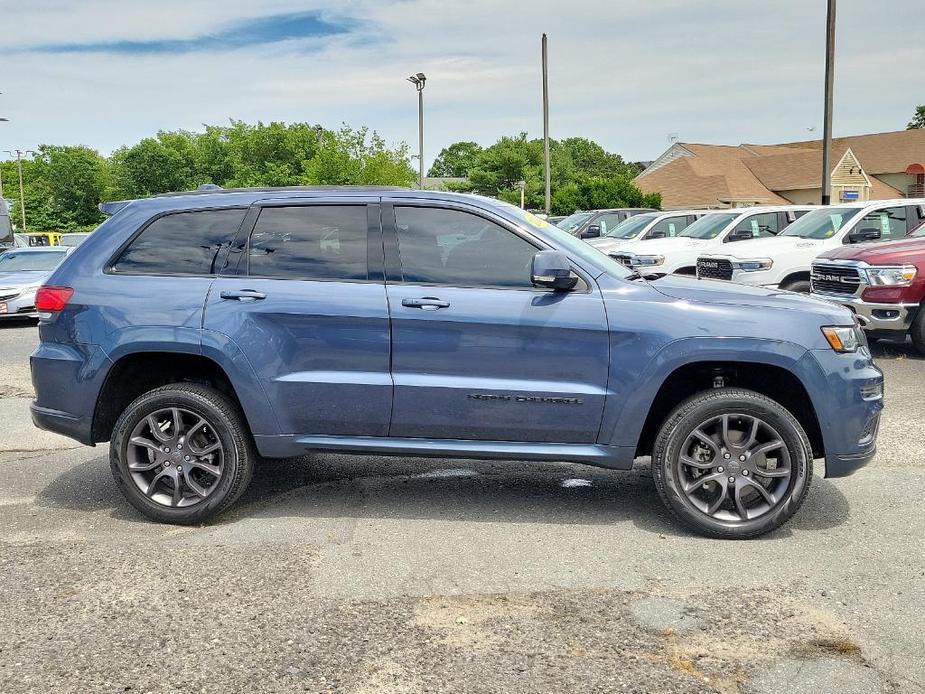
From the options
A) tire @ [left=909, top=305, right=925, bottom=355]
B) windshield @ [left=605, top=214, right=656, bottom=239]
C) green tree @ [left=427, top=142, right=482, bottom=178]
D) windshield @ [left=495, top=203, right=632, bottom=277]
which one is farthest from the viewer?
green tree @ [left=427, top=142, right=482, bottom=178]

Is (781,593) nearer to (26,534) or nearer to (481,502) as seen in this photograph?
(481,502)

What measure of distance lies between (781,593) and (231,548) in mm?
2665

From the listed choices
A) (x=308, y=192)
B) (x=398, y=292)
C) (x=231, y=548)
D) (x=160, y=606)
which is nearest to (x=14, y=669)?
(x=160, y=606)

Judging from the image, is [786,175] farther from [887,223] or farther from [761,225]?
[887,223]

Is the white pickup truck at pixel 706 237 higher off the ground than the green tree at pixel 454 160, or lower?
lower

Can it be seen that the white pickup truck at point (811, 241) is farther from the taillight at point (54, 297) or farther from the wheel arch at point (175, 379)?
the taillight at point (54, 297)

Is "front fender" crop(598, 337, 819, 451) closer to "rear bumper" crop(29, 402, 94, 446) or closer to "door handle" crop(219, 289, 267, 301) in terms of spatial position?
"door handle" crop(219, 289, 267, 301)

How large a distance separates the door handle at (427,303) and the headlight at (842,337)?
198 centimetres

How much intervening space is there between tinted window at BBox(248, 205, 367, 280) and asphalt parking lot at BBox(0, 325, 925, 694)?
139cm

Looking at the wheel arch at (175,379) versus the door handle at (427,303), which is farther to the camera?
the wheel arch at (175,379)

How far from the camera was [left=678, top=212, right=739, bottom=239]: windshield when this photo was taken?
1791 cm

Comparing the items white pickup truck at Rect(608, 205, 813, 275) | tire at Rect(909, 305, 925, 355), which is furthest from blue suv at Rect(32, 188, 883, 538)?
white pickup truck at Rect(608, 205, 813, 275)

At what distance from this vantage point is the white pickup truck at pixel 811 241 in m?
13.2

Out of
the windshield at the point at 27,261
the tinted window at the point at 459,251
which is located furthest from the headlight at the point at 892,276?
the windshield at the point at 27,261
